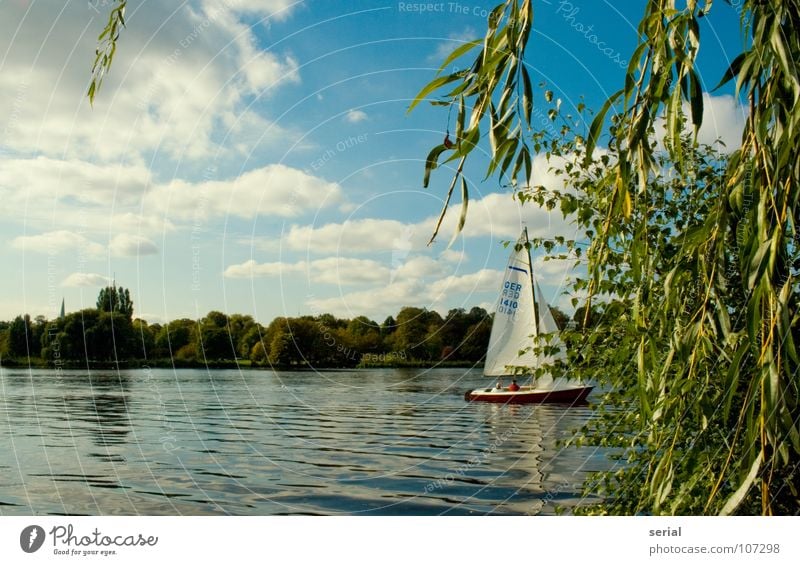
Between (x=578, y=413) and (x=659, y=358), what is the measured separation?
81.7 ft

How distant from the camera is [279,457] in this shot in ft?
49.0

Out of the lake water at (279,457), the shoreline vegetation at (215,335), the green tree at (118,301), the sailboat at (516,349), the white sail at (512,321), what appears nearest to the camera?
the green tree at (118,301)

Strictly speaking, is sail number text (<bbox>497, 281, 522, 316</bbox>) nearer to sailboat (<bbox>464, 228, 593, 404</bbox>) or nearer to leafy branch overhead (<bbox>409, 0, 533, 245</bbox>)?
sailboat (<bbox>464, 228, 593, 404</bbox>)

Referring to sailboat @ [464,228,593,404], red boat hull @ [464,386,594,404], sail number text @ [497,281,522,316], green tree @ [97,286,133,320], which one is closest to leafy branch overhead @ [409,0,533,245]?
green tree @ [97,286,133,320]

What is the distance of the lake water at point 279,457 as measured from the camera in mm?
9984

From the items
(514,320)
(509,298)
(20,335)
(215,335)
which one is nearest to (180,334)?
(215,335)

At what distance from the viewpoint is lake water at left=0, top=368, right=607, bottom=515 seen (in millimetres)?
9984

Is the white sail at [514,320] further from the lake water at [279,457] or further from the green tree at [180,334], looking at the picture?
the green tree at [180,334]

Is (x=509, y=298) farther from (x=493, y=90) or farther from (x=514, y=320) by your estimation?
(x=493, y=90)

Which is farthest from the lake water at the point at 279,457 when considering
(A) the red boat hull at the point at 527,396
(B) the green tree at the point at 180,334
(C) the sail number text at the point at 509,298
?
(C) the sail number text at the point at 509,298

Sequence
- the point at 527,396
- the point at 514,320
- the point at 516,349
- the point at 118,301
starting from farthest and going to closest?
the point at 527,396
the point at 516,349
the point at 514,320
the point at 118,301
